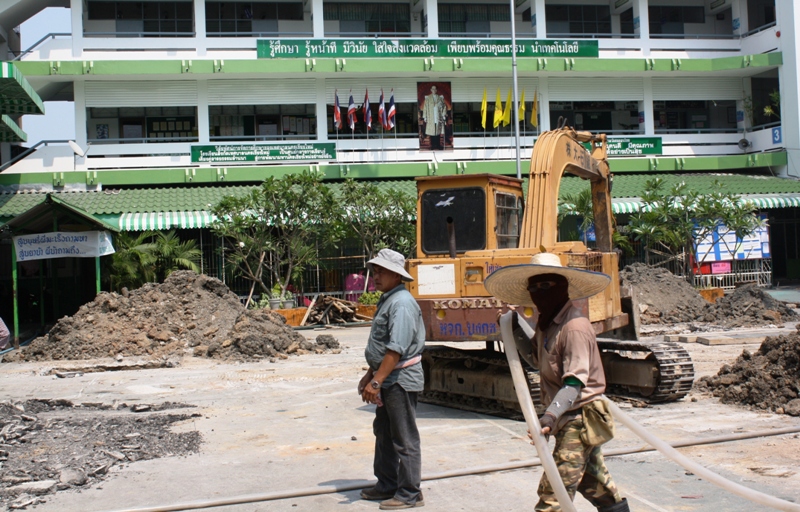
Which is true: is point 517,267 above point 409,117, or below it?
below

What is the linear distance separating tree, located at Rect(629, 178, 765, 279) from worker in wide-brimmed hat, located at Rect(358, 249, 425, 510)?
21891mm

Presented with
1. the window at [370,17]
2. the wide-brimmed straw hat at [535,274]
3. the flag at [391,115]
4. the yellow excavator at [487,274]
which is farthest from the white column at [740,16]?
the wide-brimmed straw hat at [535,274]

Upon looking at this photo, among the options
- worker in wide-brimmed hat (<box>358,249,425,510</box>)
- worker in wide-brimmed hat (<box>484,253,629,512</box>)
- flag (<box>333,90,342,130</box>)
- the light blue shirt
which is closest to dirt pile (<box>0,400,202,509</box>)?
worker in wide-brimmed hat (<box>358,249,425,510</box>)

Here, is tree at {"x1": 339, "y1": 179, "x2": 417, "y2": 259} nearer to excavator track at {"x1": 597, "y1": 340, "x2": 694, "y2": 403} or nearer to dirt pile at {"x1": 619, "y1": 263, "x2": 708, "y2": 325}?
dirt pile at {"x1": 619, "y1": 263, "x2": 708, "y2": 325}

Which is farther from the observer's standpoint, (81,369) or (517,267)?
(81,369)

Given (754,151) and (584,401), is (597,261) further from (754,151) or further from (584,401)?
(754,151)

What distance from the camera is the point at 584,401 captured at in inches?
195

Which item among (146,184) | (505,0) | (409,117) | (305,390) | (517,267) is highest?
(505,0)

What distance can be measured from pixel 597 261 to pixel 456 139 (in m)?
23.1

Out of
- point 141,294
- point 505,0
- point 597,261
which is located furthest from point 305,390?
point 505,0

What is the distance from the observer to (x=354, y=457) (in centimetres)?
815

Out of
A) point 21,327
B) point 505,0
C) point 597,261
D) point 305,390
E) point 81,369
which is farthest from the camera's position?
point 505,0

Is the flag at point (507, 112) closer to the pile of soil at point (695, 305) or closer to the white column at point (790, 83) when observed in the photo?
the pile of soil at point (695, 305)

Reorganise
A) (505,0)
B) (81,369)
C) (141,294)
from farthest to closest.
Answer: (505,0)
(141,294)
(81,369)
